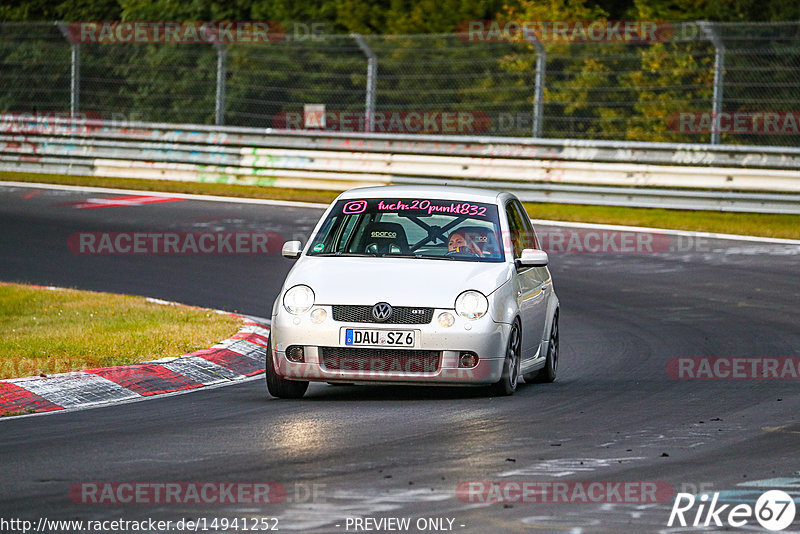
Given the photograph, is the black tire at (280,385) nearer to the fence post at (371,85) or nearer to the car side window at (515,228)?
the car side window at (515,228)

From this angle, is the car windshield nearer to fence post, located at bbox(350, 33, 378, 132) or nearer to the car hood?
the car hood

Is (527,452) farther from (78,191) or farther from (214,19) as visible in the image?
(214,19)

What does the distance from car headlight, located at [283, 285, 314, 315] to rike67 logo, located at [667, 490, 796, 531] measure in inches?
138

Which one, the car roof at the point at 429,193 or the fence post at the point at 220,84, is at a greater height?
the fence post at the point at 220,84

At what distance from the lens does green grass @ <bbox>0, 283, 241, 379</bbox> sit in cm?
1044

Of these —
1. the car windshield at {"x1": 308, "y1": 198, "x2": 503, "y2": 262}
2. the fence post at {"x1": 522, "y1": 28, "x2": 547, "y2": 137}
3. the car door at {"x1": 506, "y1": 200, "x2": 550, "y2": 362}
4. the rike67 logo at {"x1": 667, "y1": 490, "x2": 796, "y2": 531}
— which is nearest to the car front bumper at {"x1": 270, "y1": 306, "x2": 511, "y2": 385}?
the car door at {"x1": 506, "y1": 200, "x2": 550, "y2": 362}

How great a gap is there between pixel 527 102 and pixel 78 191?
26.2 feet

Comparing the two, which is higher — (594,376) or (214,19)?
(214,19)

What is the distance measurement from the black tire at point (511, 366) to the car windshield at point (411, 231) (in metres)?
0.58

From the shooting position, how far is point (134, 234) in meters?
19.8

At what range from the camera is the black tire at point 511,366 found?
954cm

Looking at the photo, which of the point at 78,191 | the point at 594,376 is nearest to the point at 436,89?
the point at 78,191

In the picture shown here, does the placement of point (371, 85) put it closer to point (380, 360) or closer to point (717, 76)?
point (717, 76)

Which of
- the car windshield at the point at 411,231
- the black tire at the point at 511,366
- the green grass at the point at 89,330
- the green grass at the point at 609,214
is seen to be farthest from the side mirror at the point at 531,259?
the green grass at the point at 609,214
